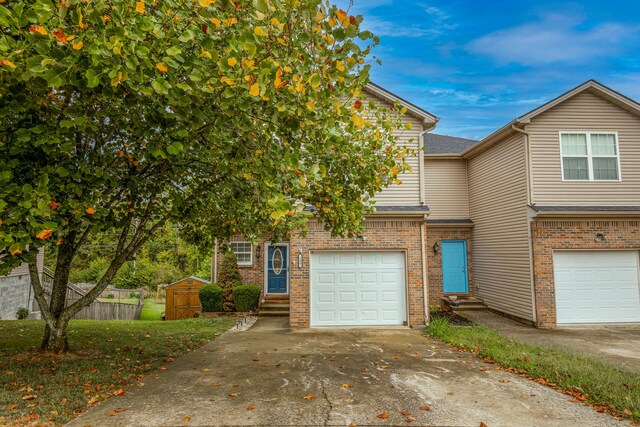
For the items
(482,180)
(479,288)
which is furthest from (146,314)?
(482,180)

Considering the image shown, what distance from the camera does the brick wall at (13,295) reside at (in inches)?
471

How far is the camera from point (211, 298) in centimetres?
1352

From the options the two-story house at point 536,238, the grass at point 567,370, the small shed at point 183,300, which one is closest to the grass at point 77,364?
the two-story house at point 536,238

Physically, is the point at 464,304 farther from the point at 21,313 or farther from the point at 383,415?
the point at 21,313

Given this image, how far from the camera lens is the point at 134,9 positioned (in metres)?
3.29

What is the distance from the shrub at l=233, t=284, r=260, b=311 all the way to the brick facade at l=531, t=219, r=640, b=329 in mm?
9044

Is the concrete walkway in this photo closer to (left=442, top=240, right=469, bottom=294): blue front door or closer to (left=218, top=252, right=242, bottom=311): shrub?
(left=442, top=240, right=469, bottom=294): blue front door

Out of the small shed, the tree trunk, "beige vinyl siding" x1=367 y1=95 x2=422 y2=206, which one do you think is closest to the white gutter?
"beige vinyl siding" x1=367 y1=95 x2=422 y2=206

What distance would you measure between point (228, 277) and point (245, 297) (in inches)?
41.7

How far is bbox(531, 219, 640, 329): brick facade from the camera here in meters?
11.0

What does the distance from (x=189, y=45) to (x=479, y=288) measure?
13.3 metres

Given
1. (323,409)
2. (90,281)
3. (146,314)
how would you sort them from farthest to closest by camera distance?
(90,281) < (146,314) < (323,409)

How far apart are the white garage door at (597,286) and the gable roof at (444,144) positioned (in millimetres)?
5944

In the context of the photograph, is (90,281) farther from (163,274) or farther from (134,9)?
(134,9)
